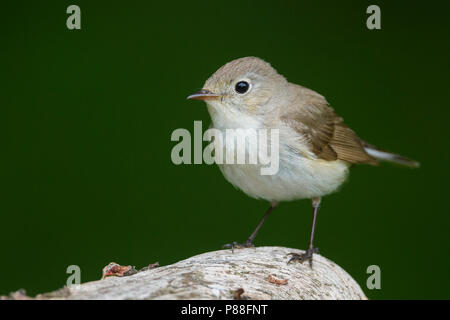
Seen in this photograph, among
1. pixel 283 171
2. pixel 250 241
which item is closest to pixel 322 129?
pixel 283 171

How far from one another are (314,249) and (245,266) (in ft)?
3.13

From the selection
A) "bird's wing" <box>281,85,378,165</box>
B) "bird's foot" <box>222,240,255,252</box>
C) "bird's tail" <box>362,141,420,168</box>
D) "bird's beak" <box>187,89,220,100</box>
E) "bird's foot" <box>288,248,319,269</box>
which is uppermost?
"bird's beak" <box>187,89,220,100</box>

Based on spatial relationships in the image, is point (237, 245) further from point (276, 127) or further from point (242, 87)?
point (242, 87)

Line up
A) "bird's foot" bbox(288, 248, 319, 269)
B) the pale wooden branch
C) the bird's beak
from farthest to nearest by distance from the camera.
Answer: the bird's beak, "bird's foot" bbox(288, 248, 319, 269), the pale wooden branch

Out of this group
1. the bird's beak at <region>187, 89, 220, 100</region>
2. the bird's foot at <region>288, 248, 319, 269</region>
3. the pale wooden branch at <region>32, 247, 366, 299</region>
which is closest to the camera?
the pale wooden branch at <region>32, 247, 366, 299</region>

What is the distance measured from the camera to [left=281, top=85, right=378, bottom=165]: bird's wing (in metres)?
4.20

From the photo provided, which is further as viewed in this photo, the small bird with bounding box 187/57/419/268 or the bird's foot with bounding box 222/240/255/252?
the bird's foot with bounding box 222/240/255/252

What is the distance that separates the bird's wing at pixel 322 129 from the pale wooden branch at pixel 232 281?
847 millimetres

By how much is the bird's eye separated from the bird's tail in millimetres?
1528

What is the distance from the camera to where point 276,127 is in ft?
13.2

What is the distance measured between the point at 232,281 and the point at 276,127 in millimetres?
1376

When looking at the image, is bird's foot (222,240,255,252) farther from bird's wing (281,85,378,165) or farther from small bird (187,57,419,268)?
bird's wing (281,85,378,165)

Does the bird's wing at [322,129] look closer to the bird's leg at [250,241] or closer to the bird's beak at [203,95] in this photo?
the bird's beak at [203,95]

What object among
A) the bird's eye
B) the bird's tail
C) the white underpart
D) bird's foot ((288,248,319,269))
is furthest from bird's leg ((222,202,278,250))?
the bird's eye
